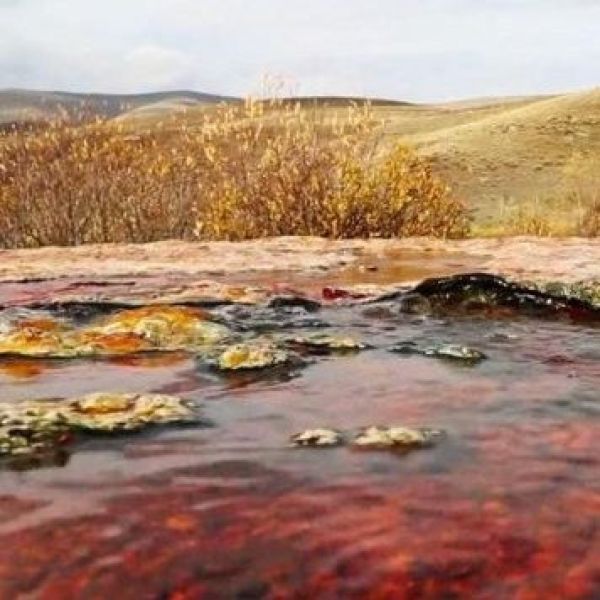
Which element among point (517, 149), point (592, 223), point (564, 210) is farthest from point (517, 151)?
point (592, 223)

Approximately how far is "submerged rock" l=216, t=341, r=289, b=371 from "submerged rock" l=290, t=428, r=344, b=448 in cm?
104

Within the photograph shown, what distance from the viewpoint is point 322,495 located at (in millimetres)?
2711

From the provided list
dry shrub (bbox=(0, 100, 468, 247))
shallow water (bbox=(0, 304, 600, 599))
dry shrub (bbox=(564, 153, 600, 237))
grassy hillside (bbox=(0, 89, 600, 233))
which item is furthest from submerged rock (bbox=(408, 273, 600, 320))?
grassy hillside (bbox=(0, 89, 600, 233))

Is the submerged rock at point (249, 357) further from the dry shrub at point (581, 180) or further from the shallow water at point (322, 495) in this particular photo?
the dry shrub at point (581, 180)

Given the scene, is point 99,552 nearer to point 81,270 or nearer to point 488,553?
point 488,553

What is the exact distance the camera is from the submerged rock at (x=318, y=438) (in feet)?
10.4

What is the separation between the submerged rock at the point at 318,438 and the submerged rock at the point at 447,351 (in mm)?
1270

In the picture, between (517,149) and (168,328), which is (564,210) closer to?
(517,149)

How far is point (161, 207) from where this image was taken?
518 inches

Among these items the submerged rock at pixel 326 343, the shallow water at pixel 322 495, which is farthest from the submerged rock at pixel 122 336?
the shallow water at pixel 322 495

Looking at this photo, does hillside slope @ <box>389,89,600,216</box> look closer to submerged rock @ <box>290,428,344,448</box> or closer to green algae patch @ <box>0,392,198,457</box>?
green algae patch @ <box>0,392,198,457</box>

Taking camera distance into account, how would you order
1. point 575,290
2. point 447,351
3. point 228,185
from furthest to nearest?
point 228,185 → point 575,290 → point 447,351

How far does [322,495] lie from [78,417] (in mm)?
1075

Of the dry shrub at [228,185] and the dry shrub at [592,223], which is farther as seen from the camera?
the dry shrub at [592,223]
